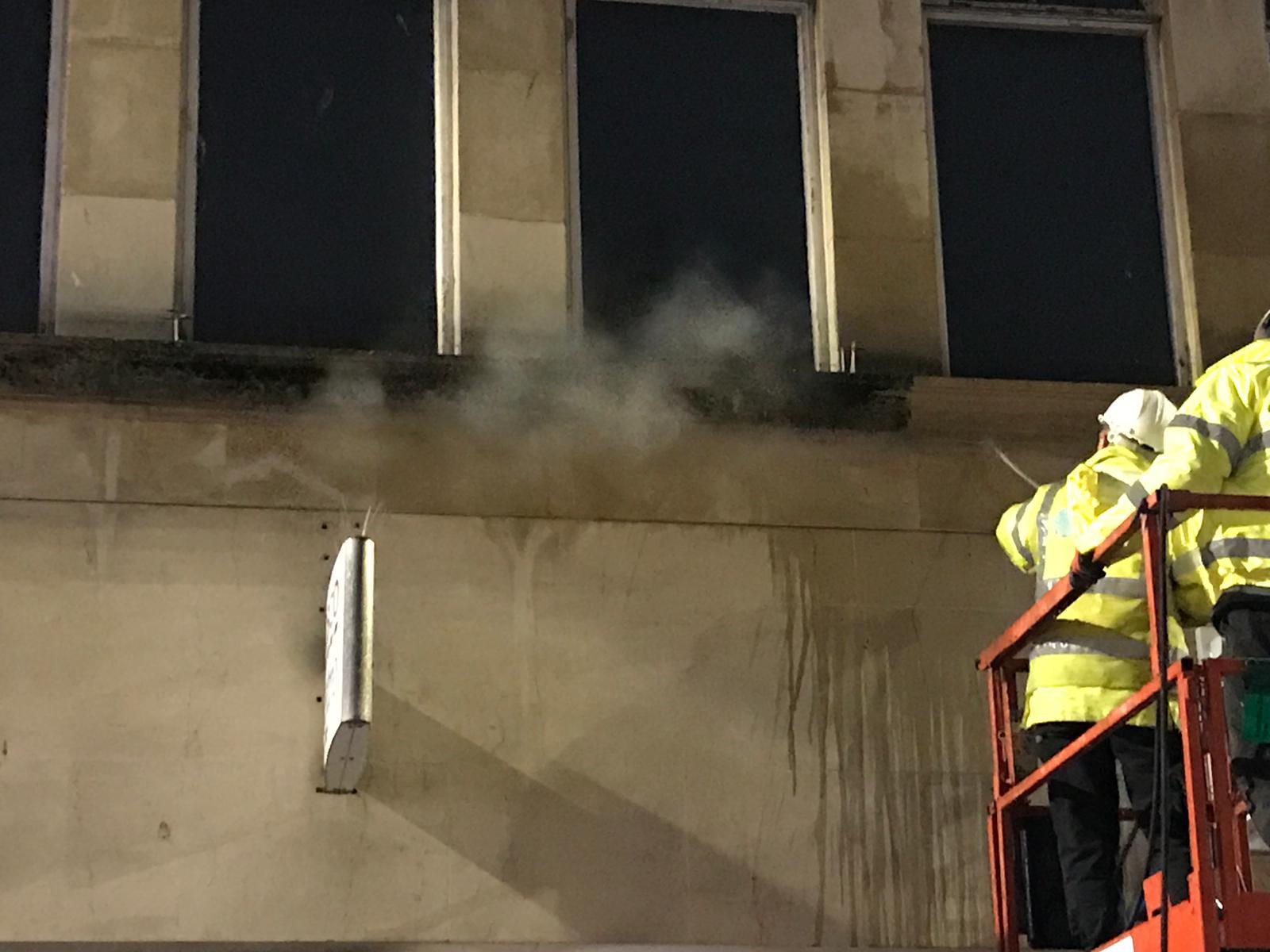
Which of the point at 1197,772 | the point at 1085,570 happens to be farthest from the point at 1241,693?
the point at 1085,570

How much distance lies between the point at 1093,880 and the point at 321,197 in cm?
567

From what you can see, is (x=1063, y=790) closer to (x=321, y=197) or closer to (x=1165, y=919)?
(x=1165, y=919)

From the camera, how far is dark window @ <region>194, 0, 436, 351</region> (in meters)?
12.0

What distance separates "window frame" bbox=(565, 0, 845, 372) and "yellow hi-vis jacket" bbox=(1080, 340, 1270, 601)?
3764mm

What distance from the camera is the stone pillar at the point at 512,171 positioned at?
472 inches

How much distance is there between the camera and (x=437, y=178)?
12.4 m

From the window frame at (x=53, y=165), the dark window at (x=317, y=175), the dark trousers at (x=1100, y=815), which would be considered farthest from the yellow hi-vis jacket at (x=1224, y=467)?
the window frame at (x=53, y=165)

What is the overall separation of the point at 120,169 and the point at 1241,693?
6.43 m

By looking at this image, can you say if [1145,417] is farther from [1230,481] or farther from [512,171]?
[512,171]

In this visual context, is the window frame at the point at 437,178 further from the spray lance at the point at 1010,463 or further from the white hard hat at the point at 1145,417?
the white hard hat at the point at 1145,417

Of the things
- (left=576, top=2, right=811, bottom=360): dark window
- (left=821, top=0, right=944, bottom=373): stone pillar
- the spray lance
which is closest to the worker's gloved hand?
the spray lance

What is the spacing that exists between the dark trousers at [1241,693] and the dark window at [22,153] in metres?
6.21

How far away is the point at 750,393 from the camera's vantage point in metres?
11.9

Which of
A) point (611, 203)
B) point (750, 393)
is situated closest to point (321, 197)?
point (611, 203)
